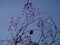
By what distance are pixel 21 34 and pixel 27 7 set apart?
1.38ft

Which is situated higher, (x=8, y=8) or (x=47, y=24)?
(x=8, y=8)

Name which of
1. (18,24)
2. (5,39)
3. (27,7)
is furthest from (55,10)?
(5,39)

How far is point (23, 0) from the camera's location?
102 inches

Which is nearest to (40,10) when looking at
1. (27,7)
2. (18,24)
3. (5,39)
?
(27,7)

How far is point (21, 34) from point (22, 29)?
8 cm

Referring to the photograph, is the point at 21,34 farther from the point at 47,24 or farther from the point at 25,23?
the point at 47,24

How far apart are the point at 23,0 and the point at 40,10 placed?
1.03ft

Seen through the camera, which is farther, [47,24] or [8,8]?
[8,8]

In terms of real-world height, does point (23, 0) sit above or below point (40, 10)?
above

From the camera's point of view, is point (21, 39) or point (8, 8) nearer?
point (21, 39)

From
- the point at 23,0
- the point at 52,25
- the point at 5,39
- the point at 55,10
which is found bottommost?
the point at 5,39

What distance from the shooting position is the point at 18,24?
99.4 inches

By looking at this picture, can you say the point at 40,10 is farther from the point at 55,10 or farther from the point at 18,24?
the point at 18,24

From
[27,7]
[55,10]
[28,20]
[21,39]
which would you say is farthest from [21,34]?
[55,10]
